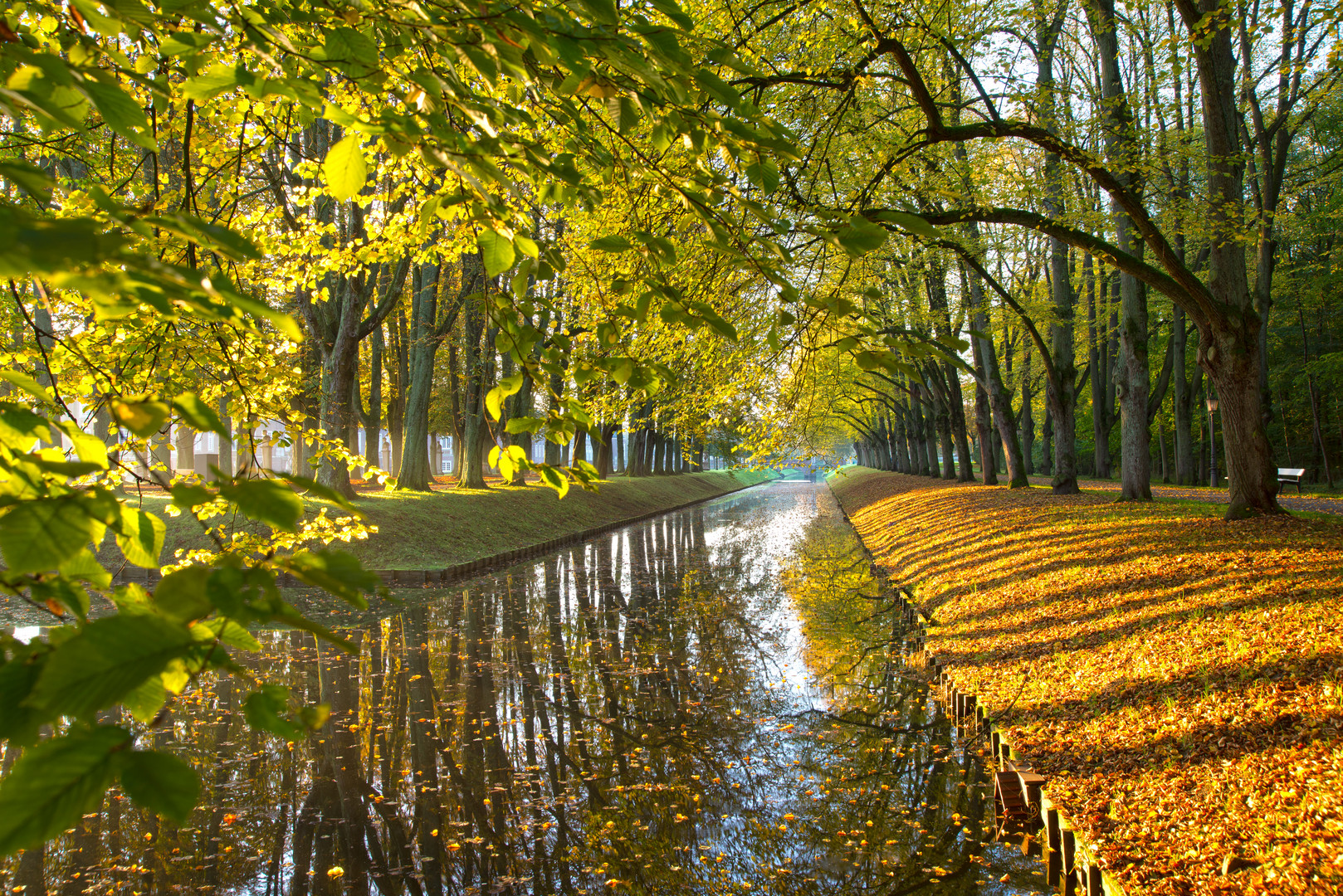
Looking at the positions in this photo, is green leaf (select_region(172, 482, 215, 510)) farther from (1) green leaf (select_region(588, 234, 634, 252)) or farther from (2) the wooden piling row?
(2) the wooden piling row

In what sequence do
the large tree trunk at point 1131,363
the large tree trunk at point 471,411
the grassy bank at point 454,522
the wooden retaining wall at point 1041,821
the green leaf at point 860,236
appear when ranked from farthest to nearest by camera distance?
the large tree trunk at point 471,411 → the grassy bank at point 454,522 → the large tree trunk at point 1131,363 → the wooden retaining wall at point 1041,821 → the green leaf at point 860,236

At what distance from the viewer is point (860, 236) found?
1.83 m

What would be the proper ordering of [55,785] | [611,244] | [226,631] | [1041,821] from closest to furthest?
[55,785]
[226,631]
[611,244]
[1041,821]

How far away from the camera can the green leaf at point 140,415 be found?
104cm

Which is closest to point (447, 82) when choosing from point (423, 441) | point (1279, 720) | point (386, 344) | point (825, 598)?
point (1279, 720)

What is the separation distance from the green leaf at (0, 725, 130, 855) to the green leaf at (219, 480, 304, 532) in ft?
1.01

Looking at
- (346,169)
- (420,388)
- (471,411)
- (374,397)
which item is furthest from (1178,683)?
(374,397)

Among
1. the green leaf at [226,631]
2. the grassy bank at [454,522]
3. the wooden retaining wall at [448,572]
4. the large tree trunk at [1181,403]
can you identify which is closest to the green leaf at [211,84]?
the green leaf at [226,631]

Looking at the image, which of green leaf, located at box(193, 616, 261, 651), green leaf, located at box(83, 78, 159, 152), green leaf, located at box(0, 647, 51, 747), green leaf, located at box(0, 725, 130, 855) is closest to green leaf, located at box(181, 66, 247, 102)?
green leaf, located at box(83, 78, 159, 152)

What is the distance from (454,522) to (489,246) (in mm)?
17877

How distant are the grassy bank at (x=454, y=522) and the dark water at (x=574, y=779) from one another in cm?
306

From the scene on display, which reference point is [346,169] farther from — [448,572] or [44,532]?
[448,572]

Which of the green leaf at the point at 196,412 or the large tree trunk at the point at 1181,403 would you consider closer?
the green leaf at the point at 196,412

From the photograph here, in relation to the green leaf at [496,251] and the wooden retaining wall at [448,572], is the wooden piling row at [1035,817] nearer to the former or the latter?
the green leaf at [496,251]
